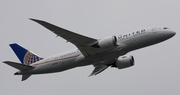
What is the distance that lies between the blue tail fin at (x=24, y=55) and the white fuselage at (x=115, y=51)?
3.57m

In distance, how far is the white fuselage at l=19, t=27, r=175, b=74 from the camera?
4388 centimetres

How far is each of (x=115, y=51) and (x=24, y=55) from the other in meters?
16.0

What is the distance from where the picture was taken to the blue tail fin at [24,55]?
2022 inches

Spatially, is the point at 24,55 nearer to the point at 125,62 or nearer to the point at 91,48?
the point at 91,48

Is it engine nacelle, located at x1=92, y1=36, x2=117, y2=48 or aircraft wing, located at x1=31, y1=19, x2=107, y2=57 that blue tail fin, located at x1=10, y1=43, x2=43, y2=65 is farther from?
engine nacelle, located at x1=92, y1=36, x2=117, y2=48

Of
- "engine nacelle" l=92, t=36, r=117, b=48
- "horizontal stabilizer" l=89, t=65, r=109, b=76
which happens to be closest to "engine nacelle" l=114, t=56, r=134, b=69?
"horizontal stabilizer" l=89, t=65, r=109, b=76

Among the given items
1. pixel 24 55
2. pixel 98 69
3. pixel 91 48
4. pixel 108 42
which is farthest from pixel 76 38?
pixel 24 55

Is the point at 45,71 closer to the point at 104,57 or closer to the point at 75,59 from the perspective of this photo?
the point at 75,59

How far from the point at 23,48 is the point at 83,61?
41.3 ft

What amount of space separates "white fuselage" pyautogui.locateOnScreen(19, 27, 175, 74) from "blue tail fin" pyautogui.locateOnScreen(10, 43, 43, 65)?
3.57 meters

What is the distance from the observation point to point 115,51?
144 ft

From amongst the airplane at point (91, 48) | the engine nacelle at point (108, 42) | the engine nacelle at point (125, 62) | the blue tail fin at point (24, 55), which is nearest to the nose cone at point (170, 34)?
the airplane at point (91, 48)

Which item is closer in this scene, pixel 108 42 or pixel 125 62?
pixel 108 42

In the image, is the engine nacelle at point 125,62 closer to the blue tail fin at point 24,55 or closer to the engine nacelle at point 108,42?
the engine nacelle at point 108,42
